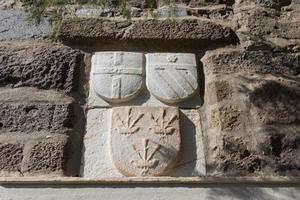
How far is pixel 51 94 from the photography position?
2010mm

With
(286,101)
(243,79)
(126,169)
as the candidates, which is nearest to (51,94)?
(126,169)

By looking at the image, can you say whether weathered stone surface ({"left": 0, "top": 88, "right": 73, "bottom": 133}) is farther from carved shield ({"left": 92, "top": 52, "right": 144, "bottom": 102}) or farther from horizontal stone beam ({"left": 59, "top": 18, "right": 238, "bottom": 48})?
horizontal stone beam ({"left": 59, "top": 18, "right": 238, "bottom": 48})

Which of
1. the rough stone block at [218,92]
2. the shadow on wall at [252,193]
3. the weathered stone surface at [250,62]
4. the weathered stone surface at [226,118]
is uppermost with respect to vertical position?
the weathered stone surface at [250,62]

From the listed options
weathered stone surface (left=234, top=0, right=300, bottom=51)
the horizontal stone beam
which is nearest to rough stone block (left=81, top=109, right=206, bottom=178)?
the horizontal stone beam

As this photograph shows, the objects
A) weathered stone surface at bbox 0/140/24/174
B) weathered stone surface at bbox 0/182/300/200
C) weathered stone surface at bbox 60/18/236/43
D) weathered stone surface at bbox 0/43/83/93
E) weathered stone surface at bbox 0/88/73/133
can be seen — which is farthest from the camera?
weathered stone surface at bbox 60/18/236/43

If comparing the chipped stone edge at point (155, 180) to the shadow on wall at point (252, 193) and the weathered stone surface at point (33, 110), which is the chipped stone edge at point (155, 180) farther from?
the weathered stone surface at point (33, 110)

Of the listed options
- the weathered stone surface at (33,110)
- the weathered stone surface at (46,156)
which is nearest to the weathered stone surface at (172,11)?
the weathered stone surface at (33,110)

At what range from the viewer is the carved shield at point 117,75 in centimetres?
198

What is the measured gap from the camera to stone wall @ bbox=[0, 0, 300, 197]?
1.83 meters

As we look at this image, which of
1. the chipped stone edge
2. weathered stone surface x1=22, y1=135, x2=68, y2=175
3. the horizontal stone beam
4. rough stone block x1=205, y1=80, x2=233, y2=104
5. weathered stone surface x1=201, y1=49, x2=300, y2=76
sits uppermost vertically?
the horizontal stone beam

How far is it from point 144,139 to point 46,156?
0.35 metres

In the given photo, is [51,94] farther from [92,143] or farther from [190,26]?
[190,26]

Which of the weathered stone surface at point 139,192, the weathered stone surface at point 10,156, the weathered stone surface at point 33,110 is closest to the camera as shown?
the weathered stone surface at point 139,192

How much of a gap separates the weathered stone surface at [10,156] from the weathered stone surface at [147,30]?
0.55m
